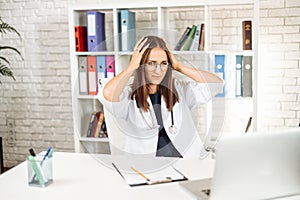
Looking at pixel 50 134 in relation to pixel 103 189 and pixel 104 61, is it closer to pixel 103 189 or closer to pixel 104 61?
pixel 104 61

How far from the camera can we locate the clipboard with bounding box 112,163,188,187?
1681mm

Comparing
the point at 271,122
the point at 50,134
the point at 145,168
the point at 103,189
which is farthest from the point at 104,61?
the point at 103,189

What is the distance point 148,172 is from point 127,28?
1.82m

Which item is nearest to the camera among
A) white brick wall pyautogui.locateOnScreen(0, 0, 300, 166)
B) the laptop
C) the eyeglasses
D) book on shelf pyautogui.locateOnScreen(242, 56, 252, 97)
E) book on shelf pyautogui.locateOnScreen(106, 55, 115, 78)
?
the laptop

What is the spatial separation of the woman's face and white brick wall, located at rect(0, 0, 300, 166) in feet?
5.02

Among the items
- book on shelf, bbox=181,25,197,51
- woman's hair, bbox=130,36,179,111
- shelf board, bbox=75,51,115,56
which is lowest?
woman's hair, bbox=130,36,179,111

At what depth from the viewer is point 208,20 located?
10.7ft

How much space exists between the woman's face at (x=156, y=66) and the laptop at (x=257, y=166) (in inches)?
31.5

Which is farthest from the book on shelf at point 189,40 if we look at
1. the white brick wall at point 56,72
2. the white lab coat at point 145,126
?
the white lab coat at point 145,126

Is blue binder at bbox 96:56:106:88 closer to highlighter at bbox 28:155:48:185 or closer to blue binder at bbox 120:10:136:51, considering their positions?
blue binder at bbox 120:10:136:51

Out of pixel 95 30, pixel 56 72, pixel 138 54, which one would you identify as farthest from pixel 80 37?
pixel 138 54

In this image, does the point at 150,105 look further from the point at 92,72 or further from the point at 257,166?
the point at 92,72

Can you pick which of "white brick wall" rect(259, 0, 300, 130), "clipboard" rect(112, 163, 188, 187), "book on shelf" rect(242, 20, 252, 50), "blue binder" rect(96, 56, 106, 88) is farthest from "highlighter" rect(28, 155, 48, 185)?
"white brick wall" rect(259, 0, 300, 130)

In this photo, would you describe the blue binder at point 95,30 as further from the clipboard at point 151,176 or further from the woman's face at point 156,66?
the clipboard at point 151,176
